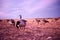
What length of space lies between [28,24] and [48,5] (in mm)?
496

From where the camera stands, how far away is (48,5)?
8.11ft

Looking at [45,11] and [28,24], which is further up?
[45,11]

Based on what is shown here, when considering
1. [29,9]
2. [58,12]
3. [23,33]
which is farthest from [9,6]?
[58,12]

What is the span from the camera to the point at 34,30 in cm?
244

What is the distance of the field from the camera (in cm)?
241

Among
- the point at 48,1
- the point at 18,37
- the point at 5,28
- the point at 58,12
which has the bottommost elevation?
the point at 18,37

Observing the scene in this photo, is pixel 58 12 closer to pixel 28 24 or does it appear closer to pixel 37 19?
pixel 37 19

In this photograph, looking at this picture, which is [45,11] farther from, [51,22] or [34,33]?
[34,33]

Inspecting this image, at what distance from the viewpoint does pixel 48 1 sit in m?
2.47

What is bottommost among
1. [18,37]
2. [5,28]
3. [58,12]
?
[18,37]

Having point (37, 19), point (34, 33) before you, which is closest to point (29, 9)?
point (37, 19)

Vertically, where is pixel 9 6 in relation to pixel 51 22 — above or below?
above

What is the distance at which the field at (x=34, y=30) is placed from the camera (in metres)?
2.41

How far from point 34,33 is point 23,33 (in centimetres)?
19
